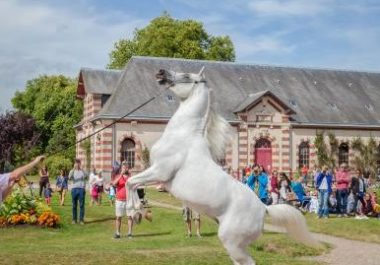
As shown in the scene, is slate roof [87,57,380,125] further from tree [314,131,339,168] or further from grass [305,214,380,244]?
grass [305,214,380,244]

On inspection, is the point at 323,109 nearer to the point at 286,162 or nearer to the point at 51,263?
the point at 286,162

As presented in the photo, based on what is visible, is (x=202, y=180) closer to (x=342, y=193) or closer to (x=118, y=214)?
(x=118, y=214)

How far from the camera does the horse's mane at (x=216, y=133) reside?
8.05 metres

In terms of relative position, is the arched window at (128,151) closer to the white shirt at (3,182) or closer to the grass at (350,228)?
the grass at (350,228)

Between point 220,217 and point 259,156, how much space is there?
33923 millimetres

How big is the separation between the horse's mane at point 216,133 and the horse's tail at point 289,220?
97 cm

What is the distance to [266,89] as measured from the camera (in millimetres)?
43000

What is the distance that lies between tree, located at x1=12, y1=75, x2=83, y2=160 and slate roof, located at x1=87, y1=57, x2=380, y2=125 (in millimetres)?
13471

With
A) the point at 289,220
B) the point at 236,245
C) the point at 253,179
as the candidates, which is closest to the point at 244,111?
the point at 253,179

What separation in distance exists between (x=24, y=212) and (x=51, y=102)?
48.3 metres

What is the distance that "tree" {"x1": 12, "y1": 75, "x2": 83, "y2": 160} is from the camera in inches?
2299

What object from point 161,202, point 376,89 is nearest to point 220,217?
point 161,202

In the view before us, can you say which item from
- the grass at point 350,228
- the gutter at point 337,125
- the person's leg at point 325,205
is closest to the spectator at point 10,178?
the grass at point 350,228

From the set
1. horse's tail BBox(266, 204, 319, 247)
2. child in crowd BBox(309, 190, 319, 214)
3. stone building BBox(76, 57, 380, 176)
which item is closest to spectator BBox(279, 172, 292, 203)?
child in crowd BBox(309, 190, 319, 214)
